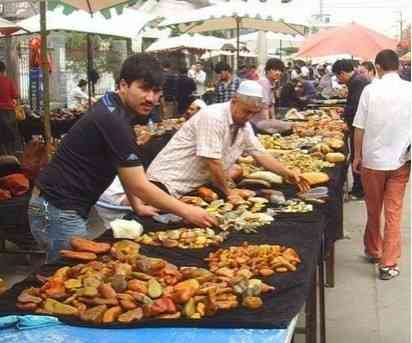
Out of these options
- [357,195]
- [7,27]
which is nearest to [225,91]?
[357,195]

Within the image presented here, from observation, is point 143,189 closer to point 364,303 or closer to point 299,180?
point 299,180

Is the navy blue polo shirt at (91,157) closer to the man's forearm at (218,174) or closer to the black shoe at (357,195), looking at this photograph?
the man's forearm at (218,174)

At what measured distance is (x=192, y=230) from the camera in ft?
10.6

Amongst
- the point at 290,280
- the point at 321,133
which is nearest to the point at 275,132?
the point at 321,133

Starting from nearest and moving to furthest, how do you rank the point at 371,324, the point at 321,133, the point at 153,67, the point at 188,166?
the point at 153,67 < the point at 188,166 < the point at 371,324 < the point at 321,133

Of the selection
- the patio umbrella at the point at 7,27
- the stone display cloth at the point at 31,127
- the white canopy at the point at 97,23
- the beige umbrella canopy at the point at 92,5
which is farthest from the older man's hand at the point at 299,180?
the stone display cloth at the point at 31,127

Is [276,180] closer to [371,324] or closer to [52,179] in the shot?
[371,324]

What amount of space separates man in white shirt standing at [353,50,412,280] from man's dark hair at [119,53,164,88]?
302 cm

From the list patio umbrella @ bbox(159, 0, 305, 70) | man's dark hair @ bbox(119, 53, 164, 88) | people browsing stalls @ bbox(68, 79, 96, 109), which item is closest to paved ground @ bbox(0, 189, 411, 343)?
man's dark hair @ bbox(119, 53, 164, 88)

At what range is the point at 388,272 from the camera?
5516 mm

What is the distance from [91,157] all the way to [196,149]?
3.63 ft

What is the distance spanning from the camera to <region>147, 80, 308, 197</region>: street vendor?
13.1 feet

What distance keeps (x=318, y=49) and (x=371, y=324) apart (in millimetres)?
7459

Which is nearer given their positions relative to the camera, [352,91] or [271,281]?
[271,281]
